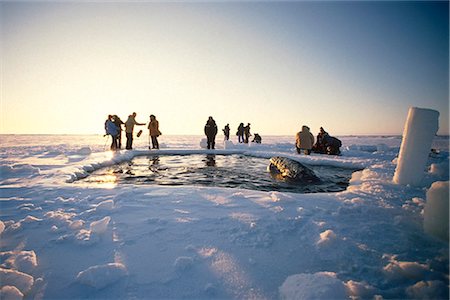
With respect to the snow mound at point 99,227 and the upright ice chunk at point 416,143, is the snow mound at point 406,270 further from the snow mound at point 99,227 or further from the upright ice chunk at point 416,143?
the upright ice chunk at point 416,143

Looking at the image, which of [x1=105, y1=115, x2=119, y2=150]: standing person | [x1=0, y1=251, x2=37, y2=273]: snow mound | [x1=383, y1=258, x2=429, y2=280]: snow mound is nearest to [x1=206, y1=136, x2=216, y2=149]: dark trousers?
[x1=105, y1=115, x2=119, y2=150]: standing person

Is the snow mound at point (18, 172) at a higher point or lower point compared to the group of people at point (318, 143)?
lower

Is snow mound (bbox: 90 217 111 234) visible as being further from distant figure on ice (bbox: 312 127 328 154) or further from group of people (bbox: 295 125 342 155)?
distant figure on ice (bbox: 312 127 328 154)

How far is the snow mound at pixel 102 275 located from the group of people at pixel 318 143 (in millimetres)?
11843

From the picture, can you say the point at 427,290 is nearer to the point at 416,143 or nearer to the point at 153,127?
the point at 416,143

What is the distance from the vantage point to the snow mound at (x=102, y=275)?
6.05 ft

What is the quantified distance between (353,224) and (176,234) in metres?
2.19

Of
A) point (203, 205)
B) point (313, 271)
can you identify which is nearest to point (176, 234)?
point (203, 205)

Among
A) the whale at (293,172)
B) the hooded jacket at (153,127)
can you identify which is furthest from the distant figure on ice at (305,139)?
the hooded jacket at (153,127)

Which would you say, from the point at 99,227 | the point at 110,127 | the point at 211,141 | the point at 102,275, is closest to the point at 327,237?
the point at 102,275

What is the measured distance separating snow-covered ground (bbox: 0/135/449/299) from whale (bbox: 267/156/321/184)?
2.30 m

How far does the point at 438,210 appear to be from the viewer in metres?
2.30

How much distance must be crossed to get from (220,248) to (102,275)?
1.11 m

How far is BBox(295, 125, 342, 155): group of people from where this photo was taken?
40.9ft
